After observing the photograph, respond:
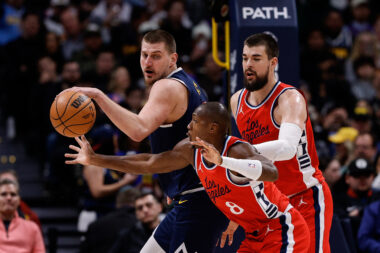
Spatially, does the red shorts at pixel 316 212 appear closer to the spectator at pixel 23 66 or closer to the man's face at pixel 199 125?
the man's face at pixel 199 125

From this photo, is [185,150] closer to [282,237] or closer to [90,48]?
[282,237]

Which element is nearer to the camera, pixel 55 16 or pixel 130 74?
pixel 130 74

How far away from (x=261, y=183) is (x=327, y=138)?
241 inches

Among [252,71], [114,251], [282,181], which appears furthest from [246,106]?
[114,251]

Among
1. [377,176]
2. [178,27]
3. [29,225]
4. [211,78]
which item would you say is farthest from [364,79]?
[29,225]

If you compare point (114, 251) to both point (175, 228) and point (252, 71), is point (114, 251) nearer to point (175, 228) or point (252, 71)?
point (175, 228)

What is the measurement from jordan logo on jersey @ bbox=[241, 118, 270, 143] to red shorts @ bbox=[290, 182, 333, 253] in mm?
578

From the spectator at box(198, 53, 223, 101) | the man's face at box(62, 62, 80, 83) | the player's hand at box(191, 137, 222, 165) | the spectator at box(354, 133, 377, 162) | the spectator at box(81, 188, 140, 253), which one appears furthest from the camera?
the spectator at box(198, 53, 223, 101)

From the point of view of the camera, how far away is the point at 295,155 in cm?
494

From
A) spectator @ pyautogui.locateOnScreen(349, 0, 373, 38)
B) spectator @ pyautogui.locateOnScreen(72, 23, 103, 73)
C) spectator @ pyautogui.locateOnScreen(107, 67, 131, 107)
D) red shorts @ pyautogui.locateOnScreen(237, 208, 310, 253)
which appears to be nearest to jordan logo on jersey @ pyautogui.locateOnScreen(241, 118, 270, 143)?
red shorts @ pyautogui.locateOnScreen(237, 208, 310, 253)

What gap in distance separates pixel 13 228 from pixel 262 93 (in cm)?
395

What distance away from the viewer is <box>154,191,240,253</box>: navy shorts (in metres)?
4.62

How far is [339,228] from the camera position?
6.20 meters

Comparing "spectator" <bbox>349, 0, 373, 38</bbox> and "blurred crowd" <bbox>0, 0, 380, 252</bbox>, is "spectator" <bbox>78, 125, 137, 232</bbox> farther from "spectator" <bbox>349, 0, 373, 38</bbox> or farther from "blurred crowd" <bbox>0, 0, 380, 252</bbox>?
"spectator" <bbox>349, 0, 373, 38</bbox>
